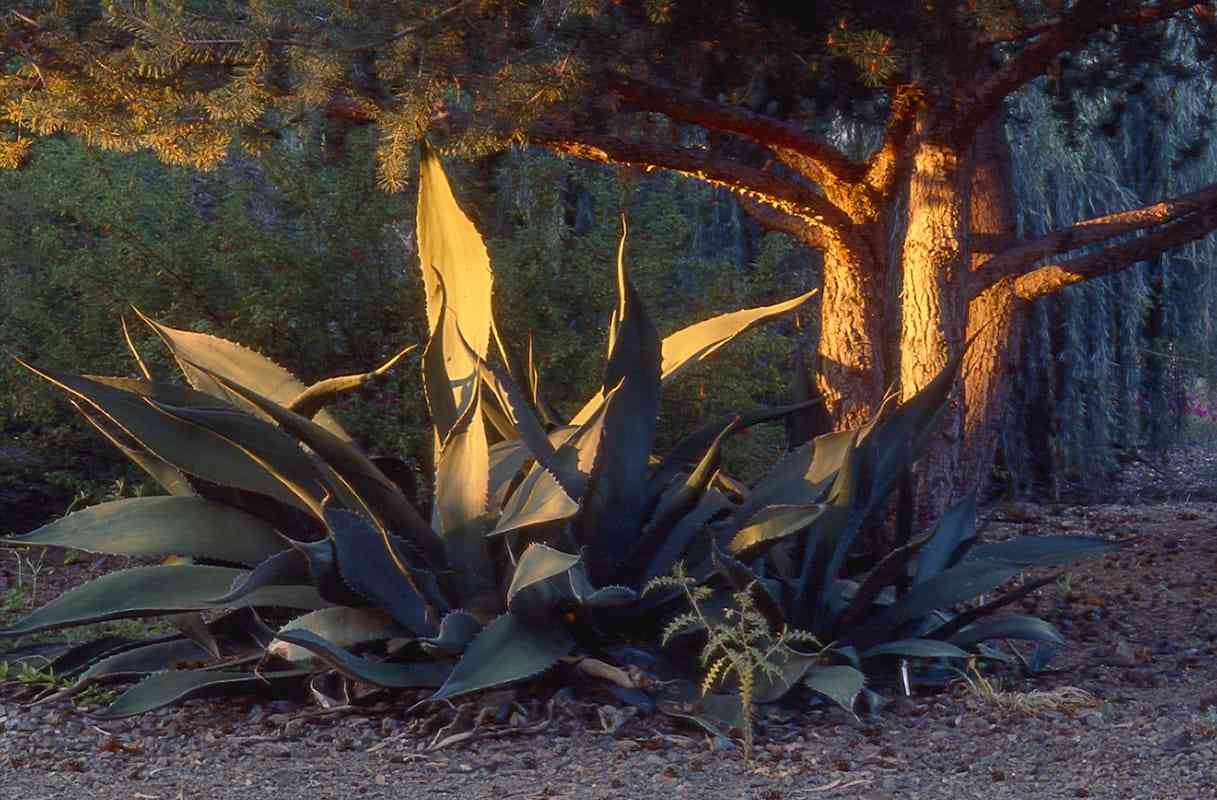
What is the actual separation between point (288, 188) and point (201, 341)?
2.60 m

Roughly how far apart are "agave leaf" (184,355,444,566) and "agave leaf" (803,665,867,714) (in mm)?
1047

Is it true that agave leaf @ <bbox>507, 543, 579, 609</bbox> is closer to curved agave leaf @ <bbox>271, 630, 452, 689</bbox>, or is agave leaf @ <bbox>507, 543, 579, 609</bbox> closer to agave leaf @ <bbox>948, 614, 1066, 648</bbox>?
curved agave leaf @ <bbox>271, 630, 452, 689</bbox>

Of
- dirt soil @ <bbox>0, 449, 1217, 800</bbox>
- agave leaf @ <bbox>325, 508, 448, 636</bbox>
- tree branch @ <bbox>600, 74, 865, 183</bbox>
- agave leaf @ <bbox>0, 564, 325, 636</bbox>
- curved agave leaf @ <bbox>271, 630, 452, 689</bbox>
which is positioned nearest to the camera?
dirt soil @ <bbox>0, 449, 1217, 800</bbox>

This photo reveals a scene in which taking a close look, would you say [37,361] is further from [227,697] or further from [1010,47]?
[1010,47]

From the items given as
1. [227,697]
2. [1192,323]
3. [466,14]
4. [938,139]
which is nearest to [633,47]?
[466,14]

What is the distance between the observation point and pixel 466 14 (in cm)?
435

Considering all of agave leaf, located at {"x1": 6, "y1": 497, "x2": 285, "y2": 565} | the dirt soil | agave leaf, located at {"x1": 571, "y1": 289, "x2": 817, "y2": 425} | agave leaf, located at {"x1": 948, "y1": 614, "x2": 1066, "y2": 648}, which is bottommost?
the dirt soil

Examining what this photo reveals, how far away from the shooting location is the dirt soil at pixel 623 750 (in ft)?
10.1

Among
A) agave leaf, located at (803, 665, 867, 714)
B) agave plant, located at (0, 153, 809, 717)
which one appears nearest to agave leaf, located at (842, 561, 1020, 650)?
agave leaf, located at (803, 665, 867, 714)

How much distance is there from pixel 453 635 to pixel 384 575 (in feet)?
0.75

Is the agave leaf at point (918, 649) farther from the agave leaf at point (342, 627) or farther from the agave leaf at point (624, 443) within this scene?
the agave leaf at point (342, 627)

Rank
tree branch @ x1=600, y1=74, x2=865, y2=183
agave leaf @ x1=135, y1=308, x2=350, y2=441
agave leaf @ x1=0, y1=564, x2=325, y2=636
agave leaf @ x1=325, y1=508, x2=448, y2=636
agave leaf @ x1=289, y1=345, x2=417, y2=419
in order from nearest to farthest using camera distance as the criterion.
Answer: agave leaf @ x1=325, y1=508, x2=448, y2=636
agave leaf @ x1=0, y1=564, x2=325, y2=636
agave leaf @ x1=289, y1=345, x2=417, y2=419
agave leaf @ x1=135, y1=308, x2=350, y2=441
tree branch @ x1=600, y1=74, x2=865, y2=183

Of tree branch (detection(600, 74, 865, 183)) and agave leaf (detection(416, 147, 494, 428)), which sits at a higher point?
tree branch (detection(600, 74, 865, 183))

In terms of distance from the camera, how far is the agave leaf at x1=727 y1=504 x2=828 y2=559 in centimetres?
365
